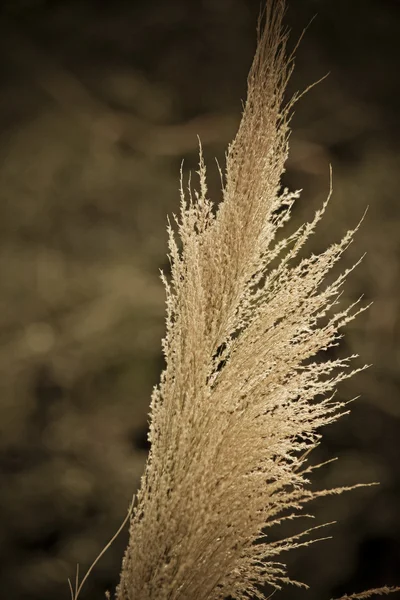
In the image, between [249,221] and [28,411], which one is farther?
[28,411]

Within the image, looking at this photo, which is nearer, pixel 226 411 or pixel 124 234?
pixel 226 411

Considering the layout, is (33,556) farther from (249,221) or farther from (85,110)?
(85,110)

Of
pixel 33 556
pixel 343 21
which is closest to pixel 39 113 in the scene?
pixel 343 21

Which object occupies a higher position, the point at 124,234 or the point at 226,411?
the point at 124,234

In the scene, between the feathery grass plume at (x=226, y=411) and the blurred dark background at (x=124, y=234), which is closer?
the feathery grass plume at (x=226, y=411)

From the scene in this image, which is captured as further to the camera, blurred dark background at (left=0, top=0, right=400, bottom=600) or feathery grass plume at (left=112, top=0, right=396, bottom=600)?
blurred dark background at (left=0, top=0, right=400, bottom=600)
